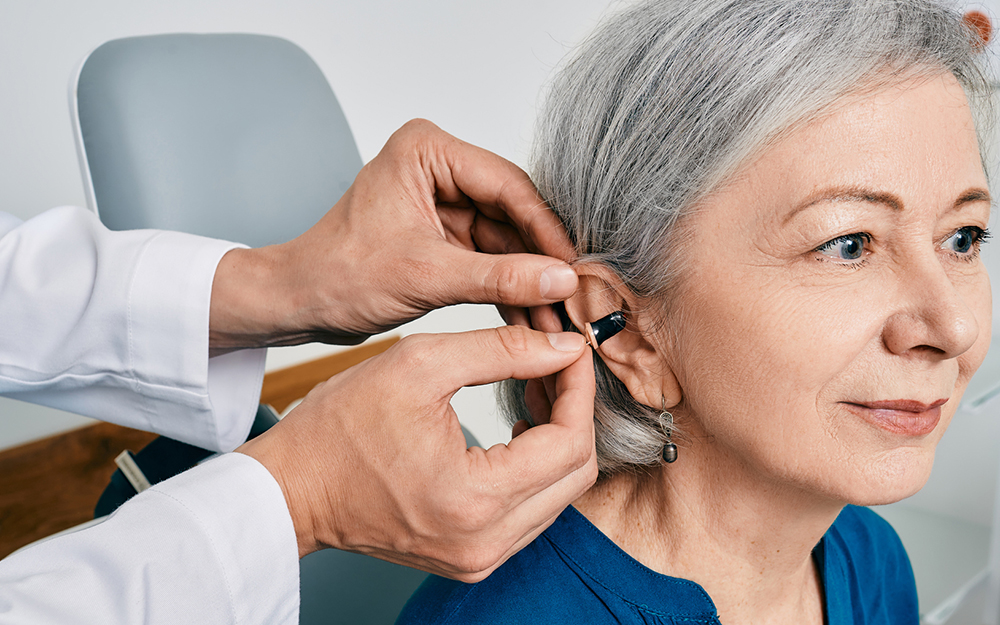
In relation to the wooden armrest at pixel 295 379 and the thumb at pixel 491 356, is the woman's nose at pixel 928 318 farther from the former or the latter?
the wooden armrest at pixel 295 379

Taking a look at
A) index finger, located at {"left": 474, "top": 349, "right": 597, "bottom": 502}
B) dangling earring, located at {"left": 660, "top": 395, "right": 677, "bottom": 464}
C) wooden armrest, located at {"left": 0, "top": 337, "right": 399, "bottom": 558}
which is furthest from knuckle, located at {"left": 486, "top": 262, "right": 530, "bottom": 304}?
wooden armrest, located at {"left": 0, "top": 337, "right": 399, "bottom": 558}

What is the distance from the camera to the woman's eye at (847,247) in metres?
0.78

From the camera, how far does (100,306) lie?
1065 millimetres

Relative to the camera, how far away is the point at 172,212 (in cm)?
123

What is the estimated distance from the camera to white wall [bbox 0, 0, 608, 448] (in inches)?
67.8

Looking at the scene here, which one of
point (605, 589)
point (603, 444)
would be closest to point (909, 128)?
point (603, 444)

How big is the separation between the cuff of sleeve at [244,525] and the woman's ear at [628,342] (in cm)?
43

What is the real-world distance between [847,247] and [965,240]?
21cm

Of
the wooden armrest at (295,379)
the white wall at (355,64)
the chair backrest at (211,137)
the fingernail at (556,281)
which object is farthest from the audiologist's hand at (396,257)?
the wooden armrest at (295,379)

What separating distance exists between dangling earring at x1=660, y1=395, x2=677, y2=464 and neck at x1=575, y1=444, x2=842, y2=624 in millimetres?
27

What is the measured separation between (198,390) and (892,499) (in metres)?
0.94

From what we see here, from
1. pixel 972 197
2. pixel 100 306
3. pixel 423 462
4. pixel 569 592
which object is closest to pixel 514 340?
pixel 423 462

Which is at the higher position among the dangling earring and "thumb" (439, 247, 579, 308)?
"thumb" (439, 247, 579, 308)

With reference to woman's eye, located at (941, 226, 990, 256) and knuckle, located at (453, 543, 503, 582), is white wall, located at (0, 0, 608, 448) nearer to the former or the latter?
woman's eye, located at (941, 226, 990, 256)
